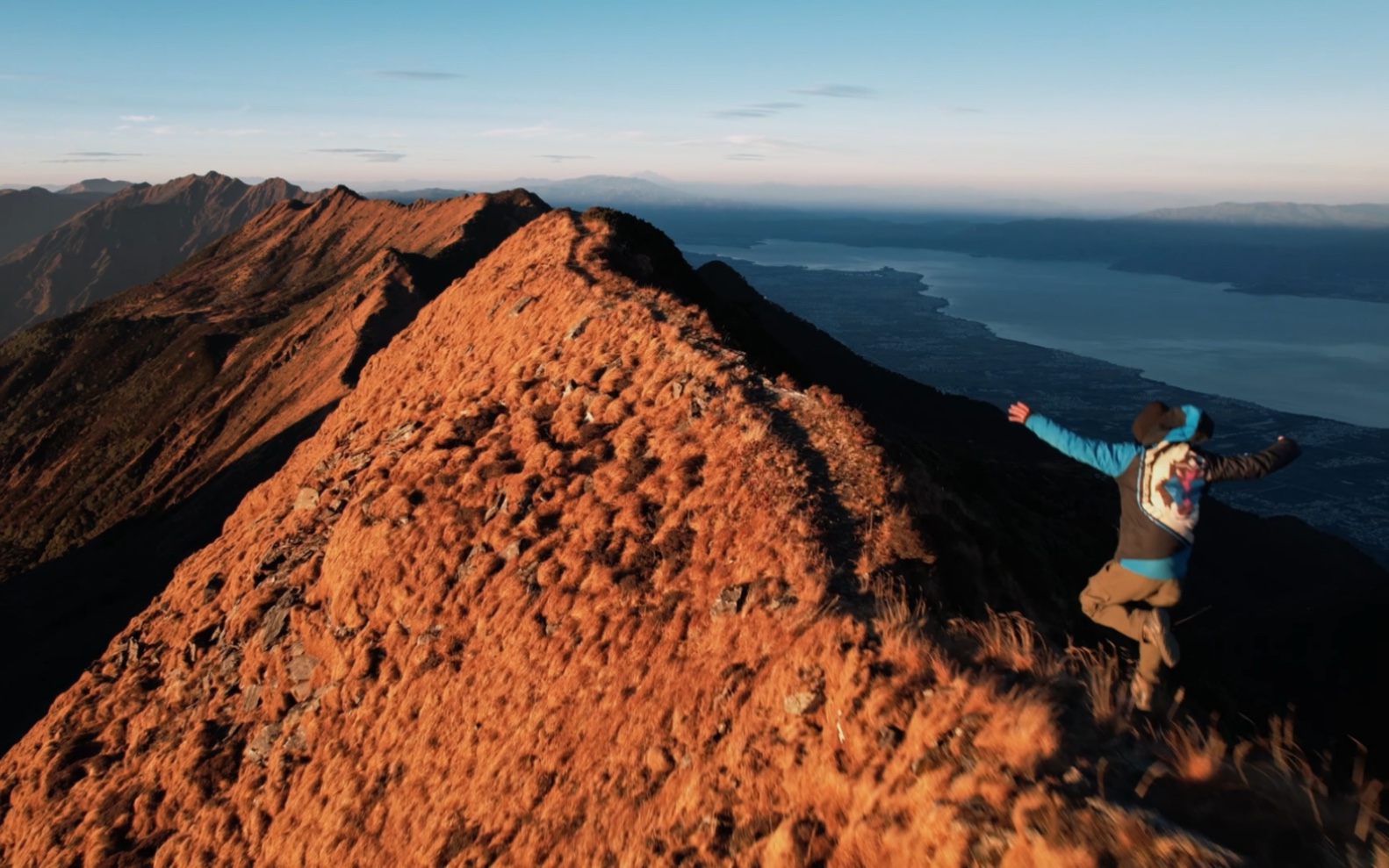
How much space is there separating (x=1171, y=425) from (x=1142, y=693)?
212 centimetres

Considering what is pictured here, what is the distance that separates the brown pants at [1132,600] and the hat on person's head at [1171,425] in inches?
46.7

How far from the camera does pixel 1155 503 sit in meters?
5.77

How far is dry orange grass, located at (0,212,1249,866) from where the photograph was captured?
5.43m

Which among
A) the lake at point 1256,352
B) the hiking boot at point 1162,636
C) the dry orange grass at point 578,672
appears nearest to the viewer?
the dry orange grass at point 578,672

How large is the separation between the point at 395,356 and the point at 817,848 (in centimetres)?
2059

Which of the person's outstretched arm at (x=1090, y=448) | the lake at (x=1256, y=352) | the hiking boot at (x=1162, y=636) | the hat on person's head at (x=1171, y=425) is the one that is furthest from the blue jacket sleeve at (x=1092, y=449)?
the lake at (x=1256, y=352)

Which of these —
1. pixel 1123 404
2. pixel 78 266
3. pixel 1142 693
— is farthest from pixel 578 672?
pixel 78 266

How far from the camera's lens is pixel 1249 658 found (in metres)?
20.1

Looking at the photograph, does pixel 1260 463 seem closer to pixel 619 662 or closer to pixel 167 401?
pixel 619 662

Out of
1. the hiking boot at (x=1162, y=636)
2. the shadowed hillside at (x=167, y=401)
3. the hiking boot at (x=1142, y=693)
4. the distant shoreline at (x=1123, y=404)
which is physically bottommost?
the distant shoreline at (x=1123, y=404)

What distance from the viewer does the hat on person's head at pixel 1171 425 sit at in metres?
5.55

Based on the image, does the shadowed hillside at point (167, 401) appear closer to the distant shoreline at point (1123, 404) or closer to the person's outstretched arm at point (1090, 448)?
the person's outstretched arm at point (1090, 448)

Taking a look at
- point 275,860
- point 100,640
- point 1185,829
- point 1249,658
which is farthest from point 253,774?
point 1249,658

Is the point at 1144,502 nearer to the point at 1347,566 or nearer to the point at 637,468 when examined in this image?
the point at 637,468
